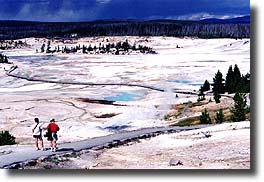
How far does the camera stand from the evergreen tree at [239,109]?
5.39m

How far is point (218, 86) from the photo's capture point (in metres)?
5.71

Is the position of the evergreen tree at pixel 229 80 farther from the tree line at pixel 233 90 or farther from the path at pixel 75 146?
the path at pixel 75 146

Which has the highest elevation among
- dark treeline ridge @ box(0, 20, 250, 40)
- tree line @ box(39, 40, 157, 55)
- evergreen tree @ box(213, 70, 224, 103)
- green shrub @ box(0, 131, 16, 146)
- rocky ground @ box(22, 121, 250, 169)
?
dark treeline ridge @ box(0, 20, 250, 40)

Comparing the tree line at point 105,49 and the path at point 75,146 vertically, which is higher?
the tree line at point 105,49

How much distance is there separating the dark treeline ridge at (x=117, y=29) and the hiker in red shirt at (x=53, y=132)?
3.16ft

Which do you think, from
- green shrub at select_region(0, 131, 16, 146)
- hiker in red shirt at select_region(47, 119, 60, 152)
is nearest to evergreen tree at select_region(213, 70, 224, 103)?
hiker in red shirt at select_region(47, 119, 60, 152)

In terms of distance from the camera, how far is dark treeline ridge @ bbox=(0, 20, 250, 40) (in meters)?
5.86

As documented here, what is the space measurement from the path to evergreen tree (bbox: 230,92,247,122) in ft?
1.01

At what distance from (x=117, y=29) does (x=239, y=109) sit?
1449 millimetres

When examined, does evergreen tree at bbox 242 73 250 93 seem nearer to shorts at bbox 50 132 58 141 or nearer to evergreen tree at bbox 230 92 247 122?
evergreen tree at bbox 230 92 247 122

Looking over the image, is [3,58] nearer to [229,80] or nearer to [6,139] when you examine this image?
[6,139]

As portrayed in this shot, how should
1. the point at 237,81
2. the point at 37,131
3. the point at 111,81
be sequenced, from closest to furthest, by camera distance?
1. the point at 37,131
2. the point at 237,81
3. the point at 111,81

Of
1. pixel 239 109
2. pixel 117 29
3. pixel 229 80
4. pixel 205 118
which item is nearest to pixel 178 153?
pixel 205 118

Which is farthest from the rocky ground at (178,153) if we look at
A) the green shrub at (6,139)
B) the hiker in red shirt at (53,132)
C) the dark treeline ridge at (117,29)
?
the dark treeline ridge at (117,29)
